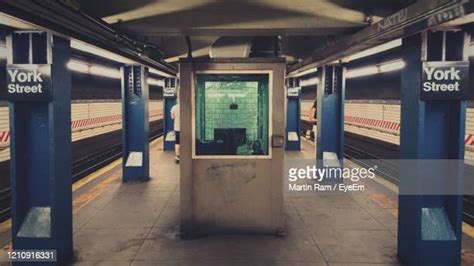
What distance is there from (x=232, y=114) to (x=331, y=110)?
3.71 m

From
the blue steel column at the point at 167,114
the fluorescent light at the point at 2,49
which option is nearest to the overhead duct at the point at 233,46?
the fluorescent light at the point at 2,49

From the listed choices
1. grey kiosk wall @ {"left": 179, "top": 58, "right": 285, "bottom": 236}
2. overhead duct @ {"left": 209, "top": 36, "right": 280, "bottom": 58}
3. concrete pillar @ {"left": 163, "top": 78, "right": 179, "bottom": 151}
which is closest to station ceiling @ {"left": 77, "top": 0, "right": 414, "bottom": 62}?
grey kiosk wall @ {"left": 179, "top": 58, "right": 285, "bottom": 236}

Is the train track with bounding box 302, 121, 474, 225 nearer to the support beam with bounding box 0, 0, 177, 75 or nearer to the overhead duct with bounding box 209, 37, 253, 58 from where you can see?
the overhead duct with bounding box 209, 37, 253, 58

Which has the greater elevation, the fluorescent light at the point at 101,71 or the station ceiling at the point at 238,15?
the station ceiling at the point at 238,15

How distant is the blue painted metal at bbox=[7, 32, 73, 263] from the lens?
4.37m

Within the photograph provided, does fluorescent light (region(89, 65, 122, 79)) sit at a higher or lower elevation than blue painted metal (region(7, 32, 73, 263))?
higher

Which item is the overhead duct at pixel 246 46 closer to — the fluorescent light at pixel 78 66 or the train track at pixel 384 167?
the fluorescent light at pixel 78 66

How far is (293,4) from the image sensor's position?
5027mm

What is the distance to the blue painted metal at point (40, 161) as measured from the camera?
437 centimetres

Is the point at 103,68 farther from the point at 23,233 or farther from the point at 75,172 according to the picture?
the point at 23,233

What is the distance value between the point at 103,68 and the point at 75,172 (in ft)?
9.24

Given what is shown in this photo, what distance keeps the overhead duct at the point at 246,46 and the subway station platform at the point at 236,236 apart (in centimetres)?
297

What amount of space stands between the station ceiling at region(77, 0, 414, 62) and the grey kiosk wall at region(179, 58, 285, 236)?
48 centimetres

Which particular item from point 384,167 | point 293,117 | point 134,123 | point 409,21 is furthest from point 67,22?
point 293,117
